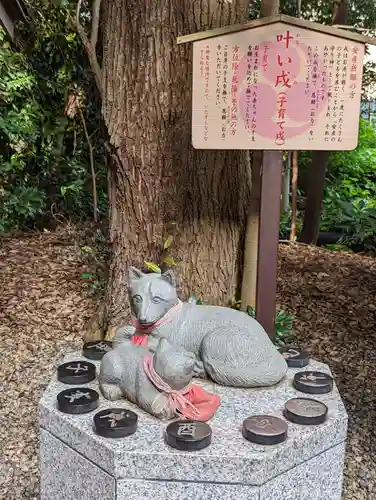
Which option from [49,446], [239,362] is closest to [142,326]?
[239,362]

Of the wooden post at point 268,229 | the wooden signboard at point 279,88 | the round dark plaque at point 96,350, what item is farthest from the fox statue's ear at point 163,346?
the wooden signboard at point 279,88

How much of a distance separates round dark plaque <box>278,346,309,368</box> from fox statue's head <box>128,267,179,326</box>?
0.70 m

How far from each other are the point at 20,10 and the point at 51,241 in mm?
3092

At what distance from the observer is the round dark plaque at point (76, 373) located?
2365mm

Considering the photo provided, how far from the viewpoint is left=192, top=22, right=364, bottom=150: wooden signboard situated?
95.7 inches

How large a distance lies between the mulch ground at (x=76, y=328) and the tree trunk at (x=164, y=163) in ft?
2.23

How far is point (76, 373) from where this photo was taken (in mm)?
2395

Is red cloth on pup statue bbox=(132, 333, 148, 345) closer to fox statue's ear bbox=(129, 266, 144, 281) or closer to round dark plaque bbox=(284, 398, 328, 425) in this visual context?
fox statue's ear bbox=(129, 266, 144, 281)

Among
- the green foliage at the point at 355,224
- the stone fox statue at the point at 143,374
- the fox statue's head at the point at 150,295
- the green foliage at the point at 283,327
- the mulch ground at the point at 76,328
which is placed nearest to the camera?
the stone fox statue at the point at 143,374

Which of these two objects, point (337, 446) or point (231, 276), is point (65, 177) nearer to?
point (231, 276)

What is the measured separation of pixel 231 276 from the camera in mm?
3549

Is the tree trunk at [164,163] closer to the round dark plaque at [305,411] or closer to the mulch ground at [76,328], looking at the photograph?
the mulch ground at [76,328]

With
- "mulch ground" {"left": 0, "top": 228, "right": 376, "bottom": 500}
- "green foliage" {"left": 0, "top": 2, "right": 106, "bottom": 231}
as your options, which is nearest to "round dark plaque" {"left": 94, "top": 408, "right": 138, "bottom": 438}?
"mulch ground" {"left": 0, "top": 228, "right": 376, "bottom": 500}

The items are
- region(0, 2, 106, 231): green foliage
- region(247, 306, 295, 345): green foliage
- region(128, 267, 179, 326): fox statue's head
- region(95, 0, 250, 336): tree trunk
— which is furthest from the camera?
region(0, 2, 106, 231): green foliage
